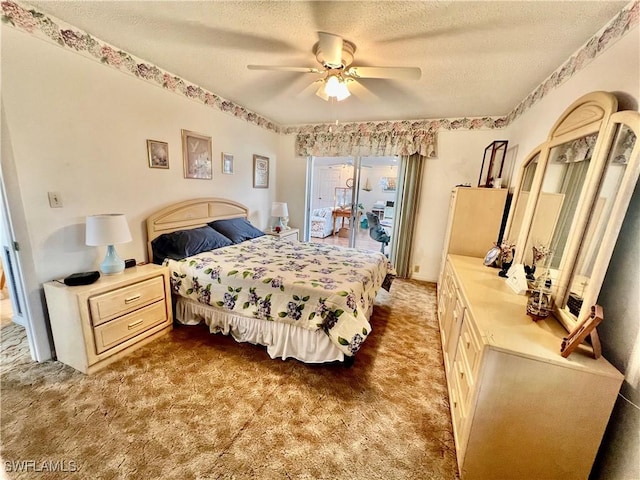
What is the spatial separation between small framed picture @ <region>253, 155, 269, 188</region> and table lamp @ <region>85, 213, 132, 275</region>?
235 centimetres

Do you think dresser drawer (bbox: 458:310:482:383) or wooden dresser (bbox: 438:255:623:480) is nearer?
wooden dresser (bbox: 438:255:623:480)

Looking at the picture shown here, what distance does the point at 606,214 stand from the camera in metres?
1.19

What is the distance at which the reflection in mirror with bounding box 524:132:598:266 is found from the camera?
1436 mm

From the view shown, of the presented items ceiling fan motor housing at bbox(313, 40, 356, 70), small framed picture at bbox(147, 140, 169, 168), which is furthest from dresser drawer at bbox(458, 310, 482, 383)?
small framed picture at bbox(147, 140, 169, 168)

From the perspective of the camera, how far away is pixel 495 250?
2316 mm

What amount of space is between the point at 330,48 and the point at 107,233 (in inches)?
81.8

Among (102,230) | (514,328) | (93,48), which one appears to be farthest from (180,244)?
(514,328)

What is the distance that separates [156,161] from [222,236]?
1018 millimetres

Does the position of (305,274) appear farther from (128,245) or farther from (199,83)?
(199,83)

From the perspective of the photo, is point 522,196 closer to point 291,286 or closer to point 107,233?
point 291,286

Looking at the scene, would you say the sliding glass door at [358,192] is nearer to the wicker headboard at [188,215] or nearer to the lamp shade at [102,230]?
the wicker headboard at [188,215]

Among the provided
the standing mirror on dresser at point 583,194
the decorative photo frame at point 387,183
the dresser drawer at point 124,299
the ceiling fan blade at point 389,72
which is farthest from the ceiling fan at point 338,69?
the decorative photo frame at point 387,183

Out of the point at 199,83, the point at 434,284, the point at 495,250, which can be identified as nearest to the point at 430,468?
the point at 495,250
